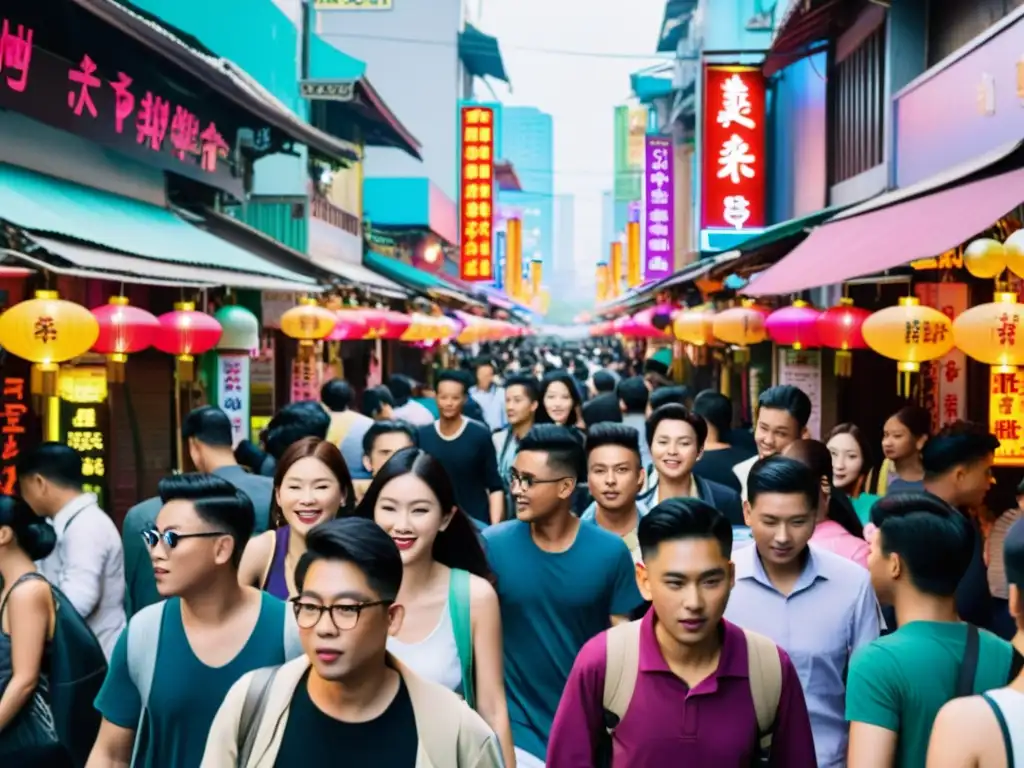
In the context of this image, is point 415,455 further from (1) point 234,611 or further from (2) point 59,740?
(2) point 59,740

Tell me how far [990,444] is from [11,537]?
424 cm

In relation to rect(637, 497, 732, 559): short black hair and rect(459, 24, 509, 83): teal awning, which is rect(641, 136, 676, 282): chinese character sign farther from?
rect(637, 497, 732, 559): short black hair

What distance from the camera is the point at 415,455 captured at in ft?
17.5

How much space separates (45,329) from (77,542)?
1.99 meters

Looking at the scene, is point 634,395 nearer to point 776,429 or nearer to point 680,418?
point 776,429

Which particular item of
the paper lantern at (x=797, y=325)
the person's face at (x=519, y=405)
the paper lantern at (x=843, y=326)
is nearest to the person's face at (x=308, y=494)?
the person's face at (x=519, y=405)

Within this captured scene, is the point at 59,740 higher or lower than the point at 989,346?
lower

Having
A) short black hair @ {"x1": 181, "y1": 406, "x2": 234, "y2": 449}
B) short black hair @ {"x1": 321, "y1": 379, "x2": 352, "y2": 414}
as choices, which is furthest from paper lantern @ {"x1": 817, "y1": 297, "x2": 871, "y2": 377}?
short black hair @ {"x1": 181, "y1": 406, "x2": 234, "y2": 449}

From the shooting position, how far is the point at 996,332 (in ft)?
25.1

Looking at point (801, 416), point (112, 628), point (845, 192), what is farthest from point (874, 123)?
point (112, 628)

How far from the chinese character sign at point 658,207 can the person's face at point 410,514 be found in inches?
1113

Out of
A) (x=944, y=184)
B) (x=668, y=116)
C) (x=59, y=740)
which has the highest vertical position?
(x=668, y=116)

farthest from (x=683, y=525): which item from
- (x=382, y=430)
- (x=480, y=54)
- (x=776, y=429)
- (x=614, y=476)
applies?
(x=480, y=54)

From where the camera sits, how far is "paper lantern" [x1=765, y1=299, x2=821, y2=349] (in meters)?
11.6
